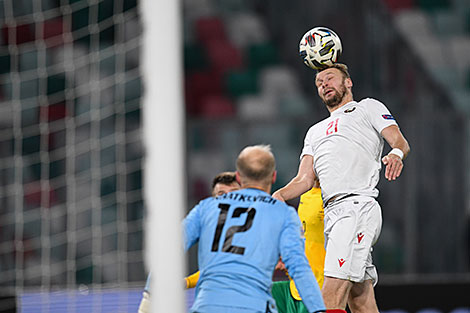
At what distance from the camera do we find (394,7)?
37.6ft

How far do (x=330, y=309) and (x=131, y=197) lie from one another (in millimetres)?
5835

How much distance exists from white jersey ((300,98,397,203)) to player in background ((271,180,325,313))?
9.0 inches

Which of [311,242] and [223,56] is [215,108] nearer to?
[223,56]

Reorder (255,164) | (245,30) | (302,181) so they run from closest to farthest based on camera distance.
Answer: (255,164), (302,181), (245,30)

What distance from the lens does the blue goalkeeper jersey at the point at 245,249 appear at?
3.21m

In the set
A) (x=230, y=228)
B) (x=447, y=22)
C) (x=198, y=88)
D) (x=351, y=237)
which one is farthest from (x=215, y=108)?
(x=230, y=228)

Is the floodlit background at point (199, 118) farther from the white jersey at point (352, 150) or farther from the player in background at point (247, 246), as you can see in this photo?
the player in background at point (247, 246)

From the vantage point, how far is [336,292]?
13.0 feet

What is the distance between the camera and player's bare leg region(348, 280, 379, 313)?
13.4 ft

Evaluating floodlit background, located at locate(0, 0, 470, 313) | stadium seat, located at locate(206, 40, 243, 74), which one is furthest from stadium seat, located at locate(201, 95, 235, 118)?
stadium seat, located at locate(206, 40, 243, 74)

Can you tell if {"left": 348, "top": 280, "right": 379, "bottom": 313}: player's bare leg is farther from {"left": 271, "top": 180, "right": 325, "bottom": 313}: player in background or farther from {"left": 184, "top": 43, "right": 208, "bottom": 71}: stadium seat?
{"left": 184, "top": 43, "right": 208, "bottom": 71}: stadium seat

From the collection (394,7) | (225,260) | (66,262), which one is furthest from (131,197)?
(225,260)

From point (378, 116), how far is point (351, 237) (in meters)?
0.60

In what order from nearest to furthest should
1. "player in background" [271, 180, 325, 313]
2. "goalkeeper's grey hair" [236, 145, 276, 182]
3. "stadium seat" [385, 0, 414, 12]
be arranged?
"goalkeeper's grey hair" [236, 145, 276, 182] → "player in background" [271, 180, 325, 313] → "stadium seat" [385, 0, 414, 12]
